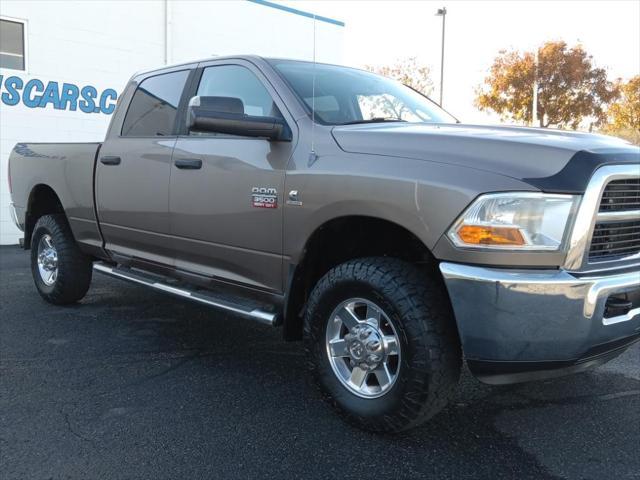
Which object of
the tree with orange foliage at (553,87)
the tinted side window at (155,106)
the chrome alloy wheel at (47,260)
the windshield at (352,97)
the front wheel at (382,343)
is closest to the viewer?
the front wheel at (382,343)

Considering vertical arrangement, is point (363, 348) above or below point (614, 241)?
below

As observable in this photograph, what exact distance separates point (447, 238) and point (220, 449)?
55.5 inches

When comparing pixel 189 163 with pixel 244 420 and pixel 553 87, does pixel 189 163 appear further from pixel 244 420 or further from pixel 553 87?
pixel 553 87

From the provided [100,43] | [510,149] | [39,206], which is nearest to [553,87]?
[100,43]

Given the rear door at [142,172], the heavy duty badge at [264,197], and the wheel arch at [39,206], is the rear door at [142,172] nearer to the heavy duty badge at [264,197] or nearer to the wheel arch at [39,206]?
the heavy duty badge at [264,197]

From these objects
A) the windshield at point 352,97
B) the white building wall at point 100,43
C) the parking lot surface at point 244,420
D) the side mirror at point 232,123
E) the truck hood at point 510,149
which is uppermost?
the white building wall at point 100,43

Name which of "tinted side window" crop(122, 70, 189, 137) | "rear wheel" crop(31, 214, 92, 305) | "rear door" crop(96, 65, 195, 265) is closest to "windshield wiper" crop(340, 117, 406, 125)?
"rear door" crop(96, 65, 195, 265)

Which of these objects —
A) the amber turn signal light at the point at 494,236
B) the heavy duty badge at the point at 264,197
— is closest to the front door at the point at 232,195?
the heavy duty badge at the point at 264,197

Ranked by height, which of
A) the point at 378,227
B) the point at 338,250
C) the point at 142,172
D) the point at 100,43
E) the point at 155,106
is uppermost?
the point at 100,43

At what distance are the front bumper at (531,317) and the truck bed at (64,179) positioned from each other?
11.1 feet

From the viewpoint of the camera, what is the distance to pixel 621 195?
2719 millimetres

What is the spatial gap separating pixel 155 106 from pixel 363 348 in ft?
8.66

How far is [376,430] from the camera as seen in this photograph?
2955 mm

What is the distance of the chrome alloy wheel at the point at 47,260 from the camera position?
557cm
